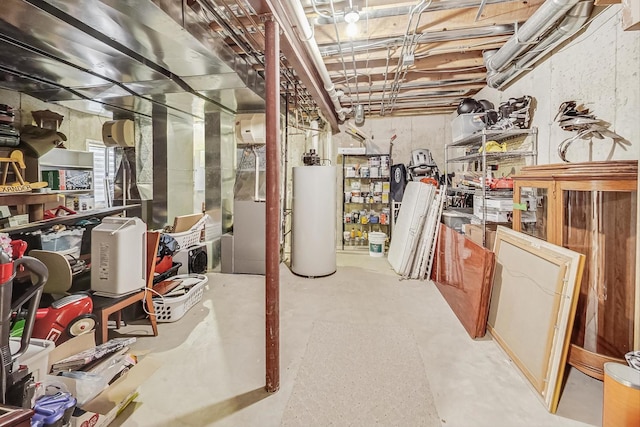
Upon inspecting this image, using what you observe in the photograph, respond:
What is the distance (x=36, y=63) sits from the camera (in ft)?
8.59

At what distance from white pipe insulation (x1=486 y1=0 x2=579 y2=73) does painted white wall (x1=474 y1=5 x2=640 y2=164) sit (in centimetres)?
36

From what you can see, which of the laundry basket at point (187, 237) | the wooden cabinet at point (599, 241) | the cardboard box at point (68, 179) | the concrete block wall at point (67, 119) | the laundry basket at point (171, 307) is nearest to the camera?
the wooden cabinet at point (599, 241)

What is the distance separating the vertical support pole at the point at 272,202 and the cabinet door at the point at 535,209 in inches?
78.0

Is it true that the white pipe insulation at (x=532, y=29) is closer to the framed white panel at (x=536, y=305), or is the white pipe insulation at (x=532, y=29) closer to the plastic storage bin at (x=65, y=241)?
the framed white panel at (x=536, y=305)

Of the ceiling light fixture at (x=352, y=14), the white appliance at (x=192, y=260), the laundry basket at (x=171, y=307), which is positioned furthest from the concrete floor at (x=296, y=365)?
the ceiling light fixture at (x=352, y=14)

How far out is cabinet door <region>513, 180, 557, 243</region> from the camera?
86.0 inches

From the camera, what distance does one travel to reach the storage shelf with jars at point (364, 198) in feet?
18.8

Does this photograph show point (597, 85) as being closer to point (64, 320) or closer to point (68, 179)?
point (64, 320)

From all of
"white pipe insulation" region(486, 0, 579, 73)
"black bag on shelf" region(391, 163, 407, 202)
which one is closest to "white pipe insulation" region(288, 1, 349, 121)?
"white pipe insulation" region(486, 0, 579, 73)

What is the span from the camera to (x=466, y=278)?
2.91m

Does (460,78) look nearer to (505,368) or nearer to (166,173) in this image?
(505,368)

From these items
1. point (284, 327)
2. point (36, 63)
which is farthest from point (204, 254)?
point (36, 63)

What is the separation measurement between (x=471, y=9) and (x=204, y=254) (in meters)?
4.12

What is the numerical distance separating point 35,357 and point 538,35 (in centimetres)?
369
